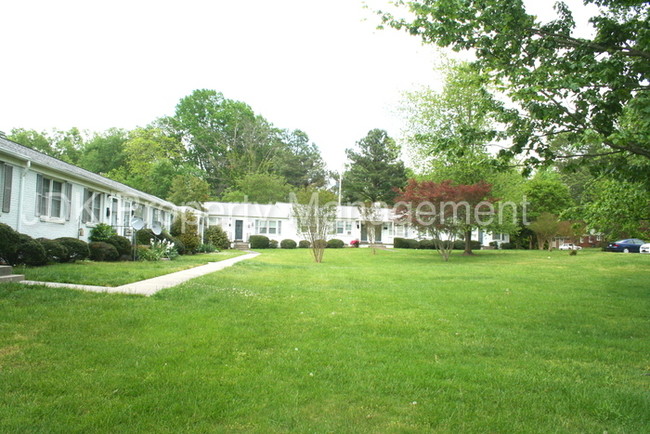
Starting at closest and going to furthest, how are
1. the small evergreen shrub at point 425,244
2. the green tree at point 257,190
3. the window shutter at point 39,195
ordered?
the window shutter at point 39,195 < the small evergreen shrub at point 425,244 < the green tree at point 257,190

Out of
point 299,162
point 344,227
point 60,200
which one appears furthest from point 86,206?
point 299,162

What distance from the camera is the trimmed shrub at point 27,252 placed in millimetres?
9828

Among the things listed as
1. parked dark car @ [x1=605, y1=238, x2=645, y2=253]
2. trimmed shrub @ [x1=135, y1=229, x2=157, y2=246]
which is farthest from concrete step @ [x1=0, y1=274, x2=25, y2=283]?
parked dark car @ [x1=605, y1=238, x2=645, y2=253]

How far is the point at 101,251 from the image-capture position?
547 inches

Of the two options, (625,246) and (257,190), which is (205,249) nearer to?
(257,190)

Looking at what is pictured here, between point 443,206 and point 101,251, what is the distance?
49.0ft

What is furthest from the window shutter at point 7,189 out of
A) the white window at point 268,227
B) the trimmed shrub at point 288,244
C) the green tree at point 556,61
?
the white window at point 268,227

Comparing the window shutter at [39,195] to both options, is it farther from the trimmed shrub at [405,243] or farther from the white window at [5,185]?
the trimmed shrub at [405,243]

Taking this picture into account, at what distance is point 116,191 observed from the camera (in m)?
17.4

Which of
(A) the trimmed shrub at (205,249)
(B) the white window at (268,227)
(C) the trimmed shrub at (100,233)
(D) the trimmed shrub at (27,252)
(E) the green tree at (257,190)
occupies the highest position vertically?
(E) the green tree at (257,190)

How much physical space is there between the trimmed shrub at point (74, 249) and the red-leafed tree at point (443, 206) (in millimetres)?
14605

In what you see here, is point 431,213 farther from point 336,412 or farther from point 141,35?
point 336,412

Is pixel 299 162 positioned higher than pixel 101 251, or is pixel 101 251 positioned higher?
pixel 299 162

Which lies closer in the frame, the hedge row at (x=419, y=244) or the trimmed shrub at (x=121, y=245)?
the trimmed shrub at (x=121, y=245)
